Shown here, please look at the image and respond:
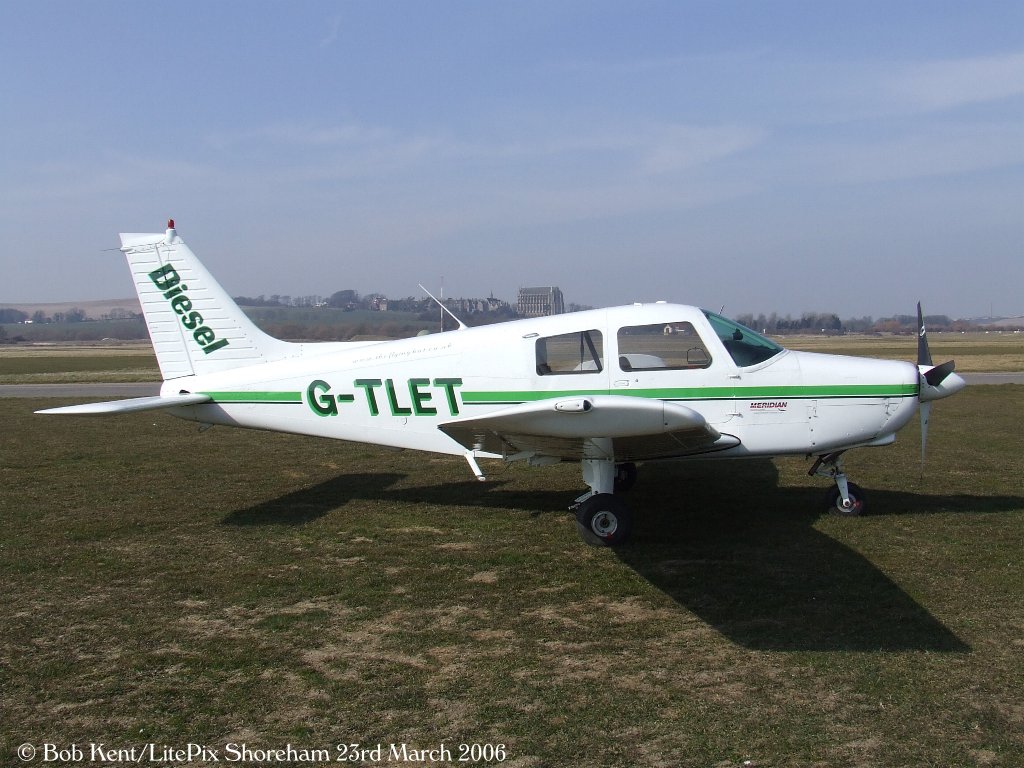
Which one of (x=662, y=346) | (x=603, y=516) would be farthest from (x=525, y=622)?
(x=662, y=346)

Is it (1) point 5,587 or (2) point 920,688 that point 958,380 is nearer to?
(2) point 920,688

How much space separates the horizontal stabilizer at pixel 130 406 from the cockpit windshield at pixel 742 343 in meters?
5.31

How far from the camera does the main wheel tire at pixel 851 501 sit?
761 cm

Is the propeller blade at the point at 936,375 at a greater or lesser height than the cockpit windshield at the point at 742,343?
lesser

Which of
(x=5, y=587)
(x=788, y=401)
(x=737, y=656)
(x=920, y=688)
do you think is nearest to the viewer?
(x=920, y=688)

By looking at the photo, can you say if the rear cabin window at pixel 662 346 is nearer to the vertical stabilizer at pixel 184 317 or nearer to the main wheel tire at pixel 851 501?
the main wheel tire at pixel 851 501

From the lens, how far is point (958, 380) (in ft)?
24.6

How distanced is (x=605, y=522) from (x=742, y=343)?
82.9 inches

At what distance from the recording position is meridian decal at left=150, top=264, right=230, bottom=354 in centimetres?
848

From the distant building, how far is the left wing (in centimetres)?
357

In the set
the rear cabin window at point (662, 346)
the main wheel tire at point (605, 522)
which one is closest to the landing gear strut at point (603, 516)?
the main wheel tire at point (605, 522)

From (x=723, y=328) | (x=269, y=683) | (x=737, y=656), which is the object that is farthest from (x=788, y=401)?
(x=269, y=683)

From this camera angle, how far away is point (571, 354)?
24.0 feet

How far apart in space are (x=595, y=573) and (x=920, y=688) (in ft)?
8.43
